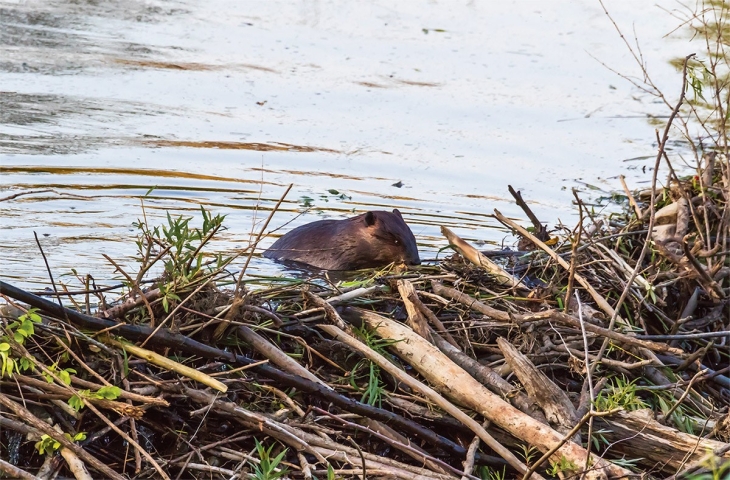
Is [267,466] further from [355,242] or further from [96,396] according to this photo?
[355,242]

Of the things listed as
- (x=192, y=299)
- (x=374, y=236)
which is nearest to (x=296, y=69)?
(x=374, y=236)

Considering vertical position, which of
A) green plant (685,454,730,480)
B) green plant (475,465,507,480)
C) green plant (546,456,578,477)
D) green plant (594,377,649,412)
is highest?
green plant (685,454,730,480)

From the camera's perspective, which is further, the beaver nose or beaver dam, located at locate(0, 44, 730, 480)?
the beaver nose

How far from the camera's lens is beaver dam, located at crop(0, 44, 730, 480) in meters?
3.66

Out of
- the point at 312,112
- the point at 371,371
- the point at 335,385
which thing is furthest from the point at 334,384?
the point at 312,112

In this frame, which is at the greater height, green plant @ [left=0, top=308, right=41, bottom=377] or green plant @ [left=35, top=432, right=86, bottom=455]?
green plant @ [left=0, top=308, right=41, bottom=377]

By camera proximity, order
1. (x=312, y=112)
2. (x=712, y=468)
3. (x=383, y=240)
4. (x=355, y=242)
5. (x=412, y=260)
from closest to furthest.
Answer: (x=712, y=468)
(x=412, y=260)
(x=383, y=240)
(x=355, y=242)
(x=312, y=112)

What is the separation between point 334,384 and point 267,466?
81 centimetres

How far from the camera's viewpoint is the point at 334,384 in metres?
4.17

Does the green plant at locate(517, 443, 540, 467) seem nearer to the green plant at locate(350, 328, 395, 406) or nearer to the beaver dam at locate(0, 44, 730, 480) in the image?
the beaver dam at locate(0, 44, 730, 480)

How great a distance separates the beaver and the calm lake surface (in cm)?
34

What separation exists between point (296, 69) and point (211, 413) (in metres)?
8.14

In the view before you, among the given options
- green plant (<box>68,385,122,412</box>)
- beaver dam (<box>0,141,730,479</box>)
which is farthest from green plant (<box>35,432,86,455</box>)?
green plant (<box>68,385,122,412</box>)

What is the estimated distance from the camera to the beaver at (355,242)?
7297 mm
